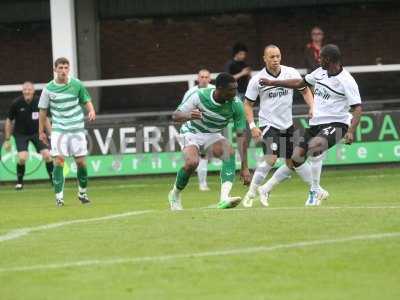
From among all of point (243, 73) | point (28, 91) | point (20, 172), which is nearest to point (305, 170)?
point (243, 73)

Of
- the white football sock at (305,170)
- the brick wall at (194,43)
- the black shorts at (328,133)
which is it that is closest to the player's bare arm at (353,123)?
the black shorts at (328,133)

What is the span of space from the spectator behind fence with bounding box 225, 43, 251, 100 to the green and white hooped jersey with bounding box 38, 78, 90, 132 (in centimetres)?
565

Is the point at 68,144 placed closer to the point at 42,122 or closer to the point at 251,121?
the point at 42,122

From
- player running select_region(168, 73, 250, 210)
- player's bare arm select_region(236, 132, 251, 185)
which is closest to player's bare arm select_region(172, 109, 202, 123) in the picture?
player running select_region(168, 73, 250, 210)

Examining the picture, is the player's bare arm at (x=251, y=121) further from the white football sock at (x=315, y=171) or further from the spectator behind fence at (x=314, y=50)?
the spectator behind fence at (x=314, y=50)

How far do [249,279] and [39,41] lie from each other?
19799 millimetres

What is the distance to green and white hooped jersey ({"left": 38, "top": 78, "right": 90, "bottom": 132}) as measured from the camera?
1777 cm

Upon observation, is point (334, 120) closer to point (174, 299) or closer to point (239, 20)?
point (174, 299)

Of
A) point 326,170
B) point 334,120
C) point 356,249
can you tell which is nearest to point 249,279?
point 356,249

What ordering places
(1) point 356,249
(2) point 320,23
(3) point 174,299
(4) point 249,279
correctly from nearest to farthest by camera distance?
(3) point 174,299 → (4) point 249,279 → (1) point 356,249 → (2) point 320,23

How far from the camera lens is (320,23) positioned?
2745cm

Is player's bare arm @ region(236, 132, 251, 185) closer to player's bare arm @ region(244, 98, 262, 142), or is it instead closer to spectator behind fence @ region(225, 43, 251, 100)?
player's bare arm @ region(244, 98, 262, 142)

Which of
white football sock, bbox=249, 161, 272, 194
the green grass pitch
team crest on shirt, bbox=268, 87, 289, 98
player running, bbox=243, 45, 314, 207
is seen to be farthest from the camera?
team crest on shirt, bbox=268, 87, 289, 98

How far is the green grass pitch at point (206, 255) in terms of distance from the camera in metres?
8.61
